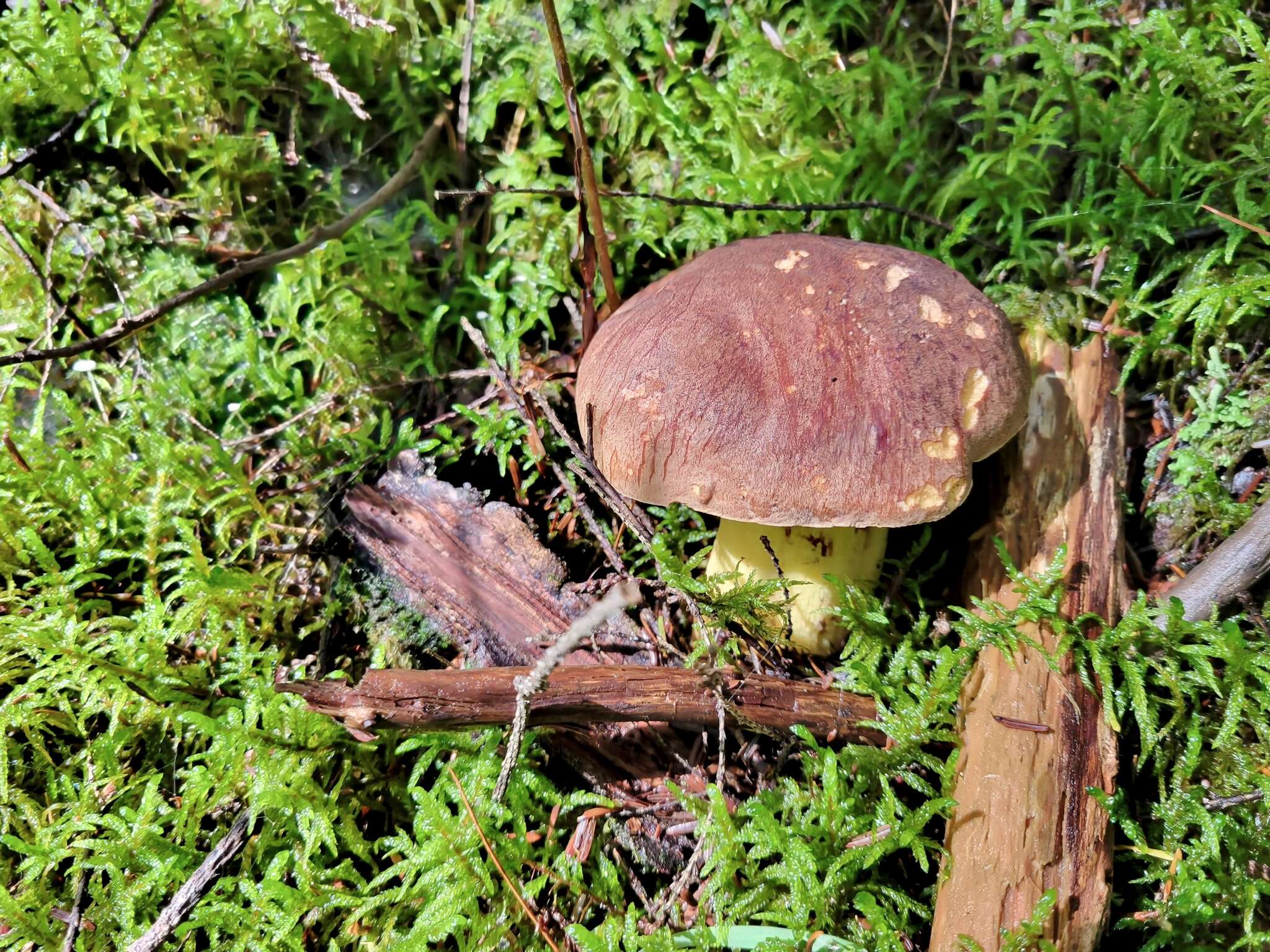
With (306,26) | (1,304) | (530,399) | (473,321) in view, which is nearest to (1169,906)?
(530,399)

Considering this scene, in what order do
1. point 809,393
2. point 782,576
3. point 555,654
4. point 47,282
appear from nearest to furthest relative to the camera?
point 555,654 → point 809,393 → point 782,576 → point 47,282

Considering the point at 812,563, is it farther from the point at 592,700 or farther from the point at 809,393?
the point at 592,700

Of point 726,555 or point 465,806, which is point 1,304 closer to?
point 465,806

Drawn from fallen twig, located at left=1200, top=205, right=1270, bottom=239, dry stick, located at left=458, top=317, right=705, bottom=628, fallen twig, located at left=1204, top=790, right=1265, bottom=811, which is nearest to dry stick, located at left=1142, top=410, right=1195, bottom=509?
fallen twig, located at left=1200, top=205, right=1270, bottom=239

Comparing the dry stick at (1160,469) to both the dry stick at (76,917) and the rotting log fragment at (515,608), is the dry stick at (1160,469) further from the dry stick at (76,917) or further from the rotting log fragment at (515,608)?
the dry stick at (76,917)

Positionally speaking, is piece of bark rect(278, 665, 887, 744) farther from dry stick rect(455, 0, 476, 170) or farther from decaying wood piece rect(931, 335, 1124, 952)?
dry stick rect(455, 0, 476, 170)

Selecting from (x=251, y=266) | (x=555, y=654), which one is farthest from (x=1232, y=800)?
(x=251, y=266)
